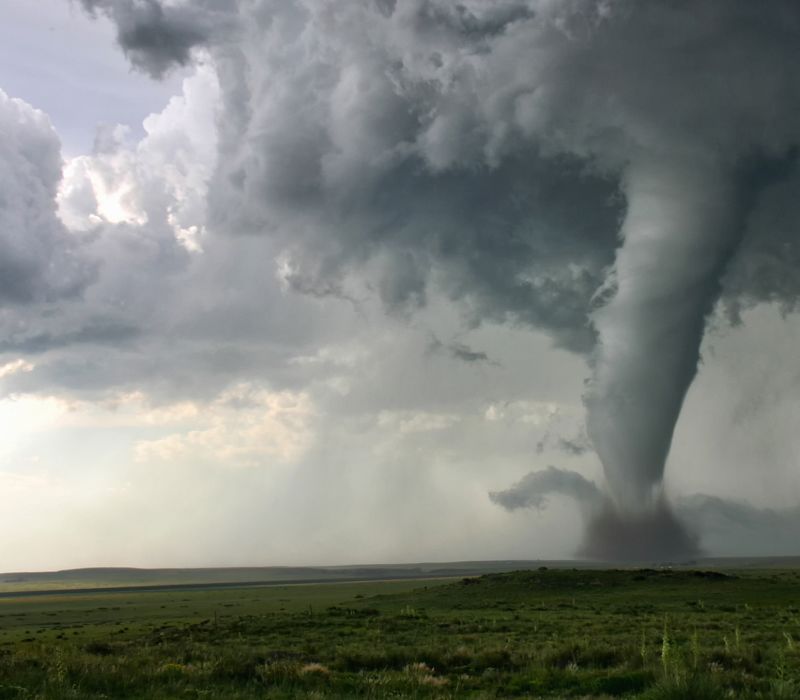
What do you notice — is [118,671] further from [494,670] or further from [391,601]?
[391,601]

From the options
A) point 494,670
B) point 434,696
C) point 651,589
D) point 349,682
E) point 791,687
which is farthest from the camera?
point 651,589

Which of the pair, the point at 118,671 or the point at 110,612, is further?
the point at 110,612

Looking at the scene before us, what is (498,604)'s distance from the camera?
61.4 metres

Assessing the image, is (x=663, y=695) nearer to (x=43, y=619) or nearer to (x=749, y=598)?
(x=749, y=598)

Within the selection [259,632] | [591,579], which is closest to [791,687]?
[259,632]

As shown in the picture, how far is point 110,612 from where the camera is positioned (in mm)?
78500

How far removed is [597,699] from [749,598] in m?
52.6

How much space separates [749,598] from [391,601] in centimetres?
3263

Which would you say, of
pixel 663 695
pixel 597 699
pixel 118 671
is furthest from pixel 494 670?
pixel 118 671

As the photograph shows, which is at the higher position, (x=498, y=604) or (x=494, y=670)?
(x=494, y=670)

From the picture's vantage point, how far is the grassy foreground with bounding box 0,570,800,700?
16.2m

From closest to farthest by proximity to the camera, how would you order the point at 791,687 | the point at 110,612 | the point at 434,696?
the point at 791,687 < the point at 434,696 < the point at 110,612

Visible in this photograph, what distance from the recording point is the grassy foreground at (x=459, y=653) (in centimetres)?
1619

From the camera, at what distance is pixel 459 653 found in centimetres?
2280
